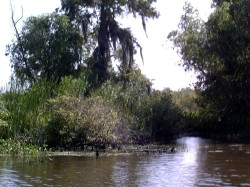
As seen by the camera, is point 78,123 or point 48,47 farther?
point 48,47

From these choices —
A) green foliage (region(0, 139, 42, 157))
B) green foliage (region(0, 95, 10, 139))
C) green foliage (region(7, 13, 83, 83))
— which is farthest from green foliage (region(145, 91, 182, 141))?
green foliage (region(0, 139, 42, 157))

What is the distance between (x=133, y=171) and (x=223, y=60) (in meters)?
19.8

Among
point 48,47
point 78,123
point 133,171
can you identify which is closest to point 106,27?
point 48,47

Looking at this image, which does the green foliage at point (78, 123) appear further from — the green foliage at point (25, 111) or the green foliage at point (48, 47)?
the green foliage at point (48, 47)

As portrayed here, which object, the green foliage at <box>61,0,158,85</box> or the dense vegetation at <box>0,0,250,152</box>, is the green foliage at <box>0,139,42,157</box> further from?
the green foliage at <box>61,0,158,85</box>

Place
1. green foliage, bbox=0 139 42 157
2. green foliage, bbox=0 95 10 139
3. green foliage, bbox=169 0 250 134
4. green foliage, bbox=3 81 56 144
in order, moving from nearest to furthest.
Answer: green foliage, bbox=0 139 42 157
green foliage, bbox=0 95 10 139
green foliage, bbox=3 81 56 144
green foliage, bbox=169 0 250 134

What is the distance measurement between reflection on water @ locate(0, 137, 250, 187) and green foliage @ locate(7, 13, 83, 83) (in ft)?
53.9

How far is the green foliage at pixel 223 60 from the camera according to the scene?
32375 millimetres

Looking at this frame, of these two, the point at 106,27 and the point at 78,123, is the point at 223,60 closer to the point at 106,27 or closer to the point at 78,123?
the point at 106,27

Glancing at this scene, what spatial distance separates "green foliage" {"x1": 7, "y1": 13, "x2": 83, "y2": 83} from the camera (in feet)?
113

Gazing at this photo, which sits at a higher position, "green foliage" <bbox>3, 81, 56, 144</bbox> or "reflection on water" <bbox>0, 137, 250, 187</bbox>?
"green foliage" <bbox>3, 81, 56, 144</bbox>

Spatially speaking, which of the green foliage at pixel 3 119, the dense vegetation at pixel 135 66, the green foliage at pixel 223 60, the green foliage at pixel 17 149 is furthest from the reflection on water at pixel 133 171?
the green foliage at pixel 223 60

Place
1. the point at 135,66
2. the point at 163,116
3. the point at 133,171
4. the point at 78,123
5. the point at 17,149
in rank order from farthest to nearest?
the point at 135,66, the point at 163,116, the point at 78,123, the point at 17,149, the point at 133,171

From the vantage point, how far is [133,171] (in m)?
15.1
